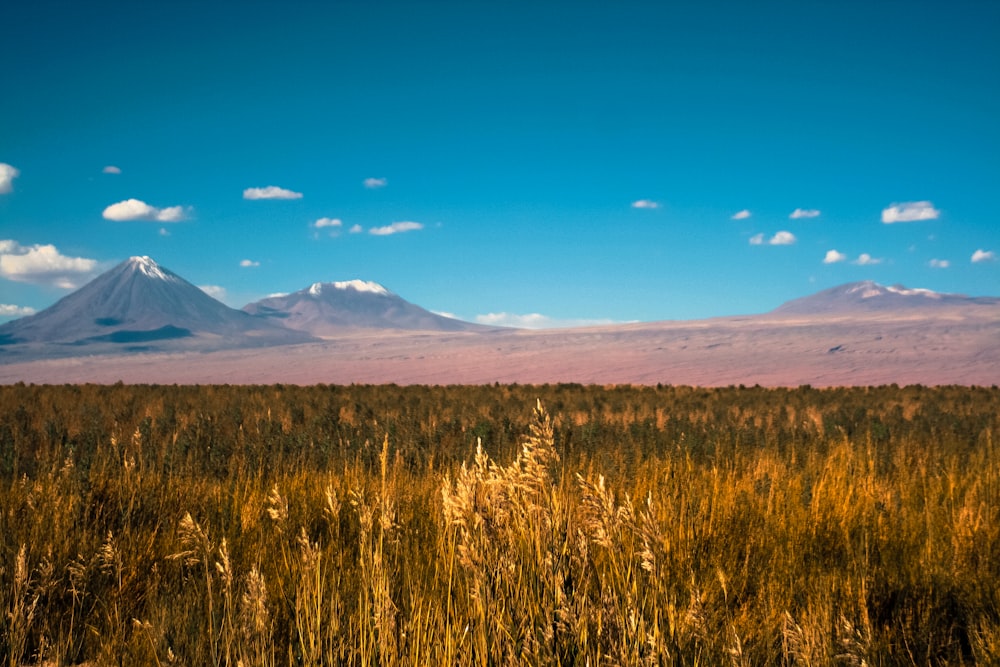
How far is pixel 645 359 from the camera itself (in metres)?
93.9

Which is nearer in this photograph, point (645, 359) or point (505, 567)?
point (505, 567)

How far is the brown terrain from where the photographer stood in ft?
254

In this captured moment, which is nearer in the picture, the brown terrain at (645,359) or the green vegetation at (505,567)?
the green vegetation at (505,567)

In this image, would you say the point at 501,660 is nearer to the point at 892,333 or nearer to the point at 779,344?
the point at 779,344

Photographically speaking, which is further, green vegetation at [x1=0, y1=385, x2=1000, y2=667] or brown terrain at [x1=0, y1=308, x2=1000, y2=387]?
brown terrain at [x1=0, y1=308, x2=1000, y2=387]

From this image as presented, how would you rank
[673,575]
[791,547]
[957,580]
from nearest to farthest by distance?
[673,575] < [957,580] < [791,547]

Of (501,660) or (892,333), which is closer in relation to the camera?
(501,660)

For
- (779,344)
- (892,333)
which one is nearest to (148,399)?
(779,344)

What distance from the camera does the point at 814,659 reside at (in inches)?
80.0

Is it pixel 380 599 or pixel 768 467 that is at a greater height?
pixel 380 599

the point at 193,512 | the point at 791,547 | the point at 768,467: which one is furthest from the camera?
the point at 768,467

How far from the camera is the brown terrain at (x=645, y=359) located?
77312 mm

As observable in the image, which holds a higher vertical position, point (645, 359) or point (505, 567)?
point (645, 359)

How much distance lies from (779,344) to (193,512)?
107 metres
